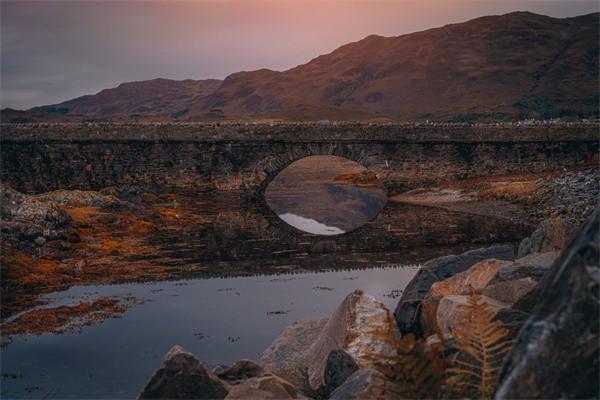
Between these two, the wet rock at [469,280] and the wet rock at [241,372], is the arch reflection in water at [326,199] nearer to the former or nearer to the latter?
the wet rock at [469,280]

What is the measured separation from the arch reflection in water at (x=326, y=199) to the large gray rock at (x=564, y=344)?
2504 centimetres

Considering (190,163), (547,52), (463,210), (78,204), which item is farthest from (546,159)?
(547,52)

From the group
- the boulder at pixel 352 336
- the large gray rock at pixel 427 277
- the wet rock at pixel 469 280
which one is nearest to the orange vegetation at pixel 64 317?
the boulder at pixel 352 336

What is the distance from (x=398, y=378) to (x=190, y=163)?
112 ft

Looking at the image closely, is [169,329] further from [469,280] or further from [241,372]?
[469,280]

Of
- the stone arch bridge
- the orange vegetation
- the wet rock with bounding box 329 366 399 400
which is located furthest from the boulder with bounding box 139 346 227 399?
the stone arch bridge

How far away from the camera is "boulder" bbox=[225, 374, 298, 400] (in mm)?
6875

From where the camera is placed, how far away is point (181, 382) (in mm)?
6742

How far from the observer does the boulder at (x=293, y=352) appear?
9.36m

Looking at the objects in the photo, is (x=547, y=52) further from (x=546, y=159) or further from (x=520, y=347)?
(x=520, y=347)

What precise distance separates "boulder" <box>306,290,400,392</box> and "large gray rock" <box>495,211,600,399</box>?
5156mm

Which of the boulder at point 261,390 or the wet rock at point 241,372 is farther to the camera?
the wet rock at point 241,372

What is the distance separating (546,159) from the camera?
124ft

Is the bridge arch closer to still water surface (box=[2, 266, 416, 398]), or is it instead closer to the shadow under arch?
the shadow under arch
